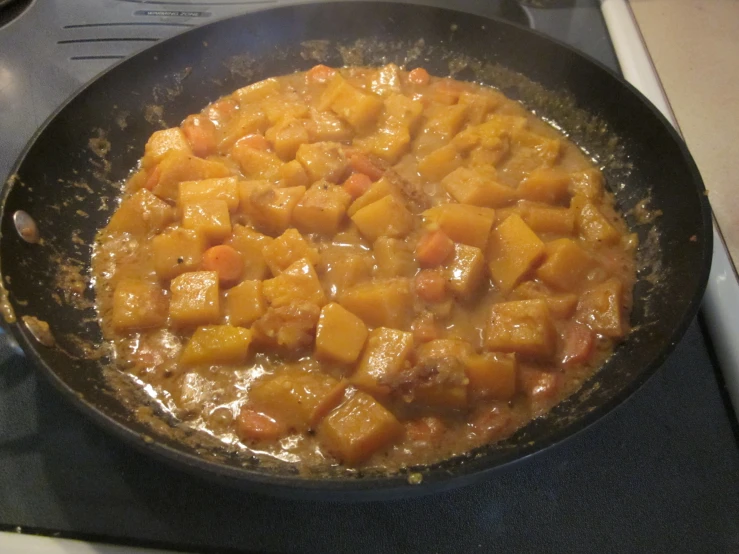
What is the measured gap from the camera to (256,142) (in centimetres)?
257

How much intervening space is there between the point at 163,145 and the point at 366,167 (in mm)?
928

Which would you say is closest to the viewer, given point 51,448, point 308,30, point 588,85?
point 51,448

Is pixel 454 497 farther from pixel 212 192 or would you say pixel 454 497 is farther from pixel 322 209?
pixel 212 192

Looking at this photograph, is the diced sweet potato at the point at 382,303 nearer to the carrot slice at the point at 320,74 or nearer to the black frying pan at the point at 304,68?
the black frying pan at the point at 304,68

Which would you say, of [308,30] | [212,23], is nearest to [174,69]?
[212,23]

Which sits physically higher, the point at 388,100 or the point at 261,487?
the point at 388,100

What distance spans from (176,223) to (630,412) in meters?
1.86

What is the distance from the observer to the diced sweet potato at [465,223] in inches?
84.0

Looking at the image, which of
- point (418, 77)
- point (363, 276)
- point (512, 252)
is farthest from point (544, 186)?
point (418, 77)

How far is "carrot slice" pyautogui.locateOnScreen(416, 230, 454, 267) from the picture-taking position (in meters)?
2.09

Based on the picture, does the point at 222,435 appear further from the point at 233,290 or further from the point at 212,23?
the point at 212,23

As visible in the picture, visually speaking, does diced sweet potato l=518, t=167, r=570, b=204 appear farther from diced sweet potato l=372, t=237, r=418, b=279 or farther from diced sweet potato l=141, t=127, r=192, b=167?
diced sweet potato l=141, t=127, r=192, b=167

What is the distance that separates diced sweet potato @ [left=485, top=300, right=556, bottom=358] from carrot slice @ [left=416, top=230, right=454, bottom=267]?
0.31m

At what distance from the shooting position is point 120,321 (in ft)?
6.75
